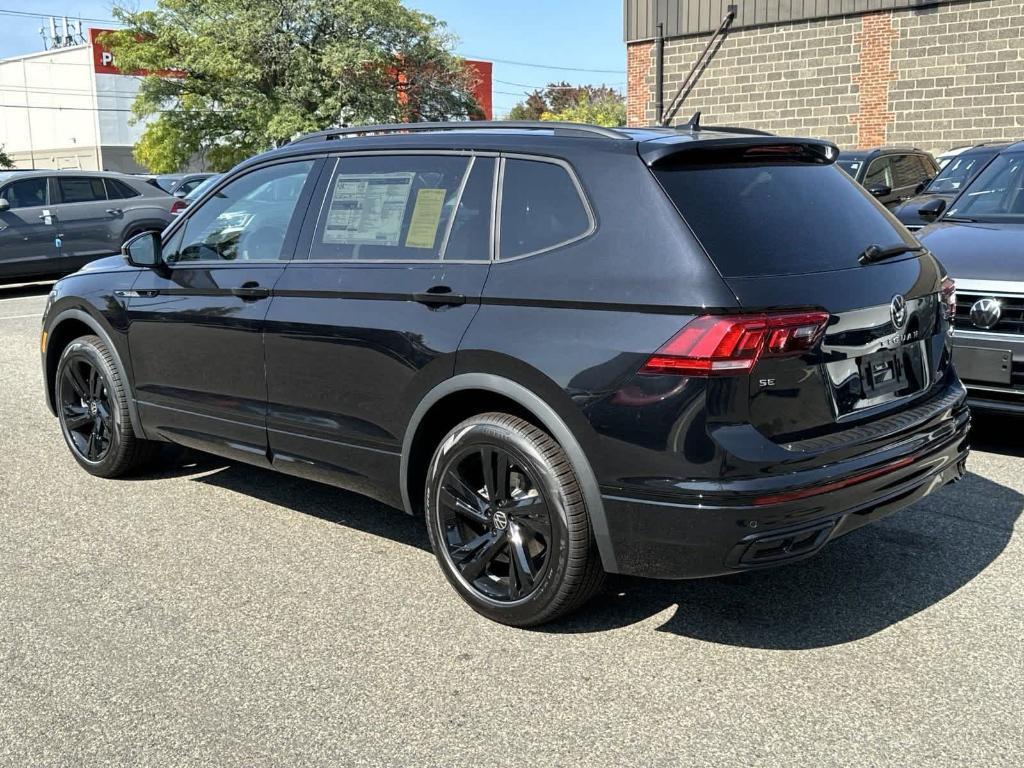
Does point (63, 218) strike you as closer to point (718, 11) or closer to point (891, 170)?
point (891, 170)

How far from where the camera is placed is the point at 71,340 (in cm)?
604

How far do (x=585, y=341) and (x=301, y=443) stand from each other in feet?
5.37

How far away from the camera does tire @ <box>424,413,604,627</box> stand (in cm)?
361

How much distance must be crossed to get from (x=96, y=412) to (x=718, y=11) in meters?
23.7

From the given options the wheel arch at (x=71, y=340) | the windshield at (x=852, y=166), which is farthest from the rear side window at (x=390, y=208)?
the windshield at (x=852, y=166)

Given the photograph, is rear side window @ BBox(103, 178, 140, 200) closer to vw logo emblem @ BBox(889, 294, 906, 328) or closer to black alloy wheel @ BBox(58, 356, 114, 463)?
black alloy wheel @ BBox(58, 356, 114, 463)

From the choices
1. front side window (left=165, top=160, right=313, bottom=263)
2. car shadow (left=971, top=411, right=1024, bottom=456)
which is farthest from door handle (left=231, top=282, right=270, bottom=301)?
car shadow (left=971, top=411, right=1024, bottom=456)

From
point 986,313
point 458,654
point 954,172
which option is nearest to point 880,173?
point 954,172

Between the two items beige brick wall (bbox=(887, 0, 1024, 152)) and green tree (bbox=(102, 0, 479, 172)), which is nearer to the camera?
beige brick wall (bbox=(887, 0, 1024, 152))

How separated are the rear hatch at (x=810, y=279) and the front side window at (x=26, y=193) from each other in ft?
44.9

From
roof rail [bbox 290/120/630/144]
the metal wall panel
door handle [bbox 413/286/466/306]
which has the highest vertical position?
the metal wall panel

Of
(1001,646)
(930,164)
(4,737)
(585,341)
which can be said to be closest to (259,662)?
(4,737)

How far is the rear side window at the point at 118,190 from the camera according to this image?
1616 centimetres

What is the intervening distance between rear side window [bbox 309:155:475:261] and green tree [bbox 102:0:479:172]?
4035cm
